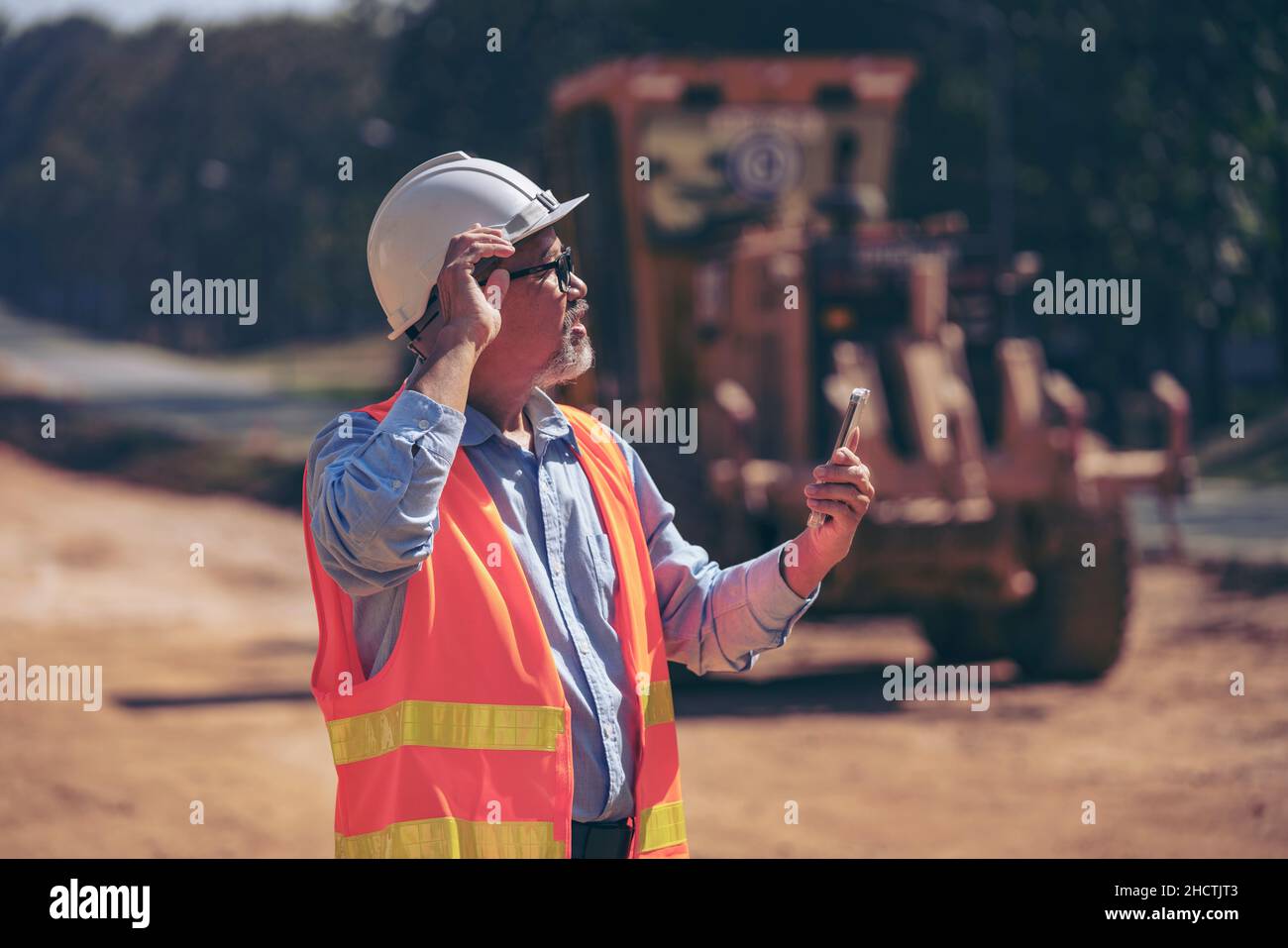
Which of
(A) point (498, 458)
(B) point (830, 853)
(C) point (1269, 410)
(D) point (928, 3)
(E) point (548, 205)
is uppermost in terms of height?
(D) point (928, 3)

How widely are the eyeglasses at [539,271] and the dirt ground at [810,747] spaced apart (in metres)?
5.05

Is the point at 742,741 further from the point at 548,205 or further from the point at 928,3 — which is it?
the point at 928,3

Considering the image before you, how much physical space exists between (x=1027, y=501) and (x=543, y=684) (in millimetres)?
8471

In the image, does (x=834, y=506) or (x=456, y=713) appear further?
(x=834, y=506)

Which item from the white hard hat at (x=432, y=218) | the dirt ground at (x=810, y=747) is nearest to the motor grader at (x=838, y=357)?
the dirt ground at (x=810, y=747)

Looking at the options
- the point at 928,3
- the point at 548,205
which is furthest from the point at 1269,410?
the point at 548,205

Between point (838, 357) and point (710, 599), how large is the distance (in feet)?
25.3

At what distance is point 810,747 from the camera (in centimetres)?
1032

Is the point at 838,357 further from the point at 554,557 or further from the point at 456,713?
the point at 456,713

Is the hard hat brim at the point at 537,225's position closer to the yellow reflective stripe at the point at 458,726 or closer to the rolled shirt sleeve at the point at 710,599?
the rolled shirt sleeve at the point at 710,599

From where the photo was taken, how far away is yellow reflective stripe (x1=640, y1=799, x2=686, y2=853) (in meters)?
3.26

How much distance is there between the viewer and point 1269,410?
29625 millimetres

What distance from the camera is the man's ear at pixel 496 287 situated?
326 cm

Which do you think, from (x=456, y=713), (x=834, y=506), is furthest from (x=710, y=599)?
(x=456, y=713)
